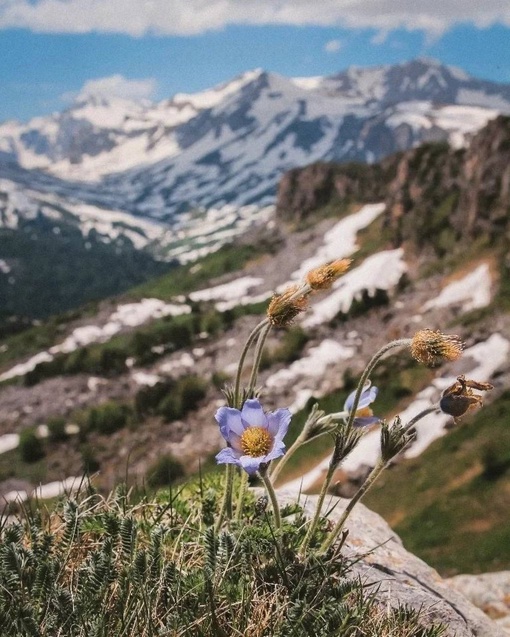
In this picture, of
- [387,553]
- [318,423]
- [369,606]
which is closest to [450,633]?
[369,606]

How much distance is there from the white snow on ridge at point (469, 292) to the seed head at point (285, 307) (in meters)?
84.5

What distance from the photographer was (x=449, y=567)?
3394cm

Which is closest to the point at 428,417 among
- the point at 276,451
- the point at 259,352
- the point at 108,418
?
the point at 259,352

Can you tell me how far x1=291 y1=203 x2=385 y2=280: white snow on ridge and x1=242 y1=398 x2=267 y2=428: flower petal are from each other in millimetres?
170777

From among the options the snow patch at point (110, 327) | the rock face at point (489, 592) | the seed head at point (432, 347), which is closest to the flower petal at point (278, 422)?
the seed head at point (432, 347)

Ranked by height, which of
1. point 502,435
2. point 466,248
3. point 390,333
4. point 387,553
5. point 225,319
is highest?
point 387,553

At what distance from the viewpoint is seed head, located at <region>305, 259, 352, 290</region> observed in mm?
4988

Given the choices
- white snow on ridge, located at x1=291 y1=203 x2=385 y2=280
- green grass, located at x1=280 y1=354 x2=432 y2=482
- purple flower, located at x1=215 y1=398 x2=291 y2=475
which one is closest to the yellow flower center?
purple flower, located at x1=215 y1=398 x2=291 y2=475

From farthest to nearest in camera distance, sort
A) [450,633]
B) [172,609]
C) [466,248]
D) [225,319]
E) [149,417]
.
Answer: [225,319]
[149,417]
[466,248]
[450,633]
[172,609]

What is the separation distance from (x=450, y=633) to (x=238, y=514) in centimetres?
209

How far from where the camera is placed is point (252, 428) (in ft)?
16.4

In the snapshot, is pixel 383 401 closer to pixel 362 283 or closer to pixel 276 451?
pixel 362 283

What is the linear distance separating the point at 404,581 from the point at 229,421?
2.86m

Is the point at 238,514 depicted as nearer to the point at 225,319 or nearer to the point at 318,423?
the point at 318,423
